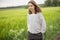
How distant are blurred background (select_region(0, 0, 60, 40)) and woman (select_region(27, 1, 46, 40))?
0.05 m

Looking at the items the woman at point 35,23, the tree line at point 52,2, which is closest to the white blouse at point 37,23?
the woman at point 35,23

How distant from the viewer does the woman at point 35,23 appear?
2.02 meters

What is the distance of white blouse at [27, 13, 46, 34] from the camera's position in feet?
6.63

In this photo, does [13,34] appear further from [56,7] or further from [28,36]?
[56,7]

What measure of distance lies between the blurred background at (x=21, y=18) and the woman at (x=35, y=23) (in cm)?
5

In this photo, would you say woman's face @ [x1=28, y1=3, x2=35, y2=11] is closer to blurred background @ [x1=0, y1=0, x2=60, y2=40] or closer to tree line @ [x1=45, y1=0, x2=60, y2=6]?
blurred background @ [x1=0, y1=0, x2=60, y2=40]

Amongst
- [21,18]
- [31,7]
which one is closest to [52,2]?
[31,7]

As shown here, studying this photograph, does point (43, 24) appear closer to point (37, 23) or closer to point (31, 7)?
point (37, 23)

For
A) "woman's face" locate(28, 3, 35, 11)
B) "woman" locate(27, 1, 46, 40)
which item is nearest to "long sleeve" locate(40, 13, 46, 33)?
"woman" locate(27, 1, 46, 40)

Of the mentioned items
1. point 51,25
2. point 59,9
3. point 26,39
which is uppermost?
point 59,9

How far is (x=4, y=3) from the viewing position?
7.10 feet

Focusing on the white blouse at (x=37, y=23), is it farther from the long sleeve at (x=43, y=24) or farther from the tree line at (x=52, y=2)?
the tree line at (x=52, y=2)

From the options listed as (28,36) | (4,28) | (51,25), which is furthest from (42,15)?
(4,28)

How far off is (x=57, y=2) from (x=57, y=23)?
0.81 feet
